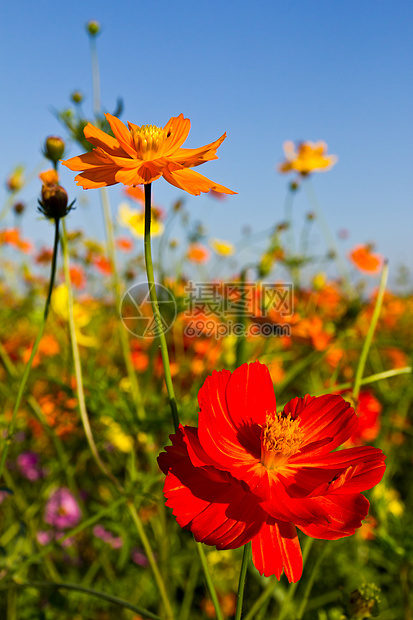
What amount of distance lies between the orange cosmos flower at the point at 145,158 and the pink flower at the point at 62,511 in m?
0.92

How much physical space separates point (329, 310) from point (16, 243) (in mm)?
995

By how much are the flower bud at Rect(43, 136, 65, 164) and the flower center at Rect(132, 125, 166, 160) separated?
0.53 feet

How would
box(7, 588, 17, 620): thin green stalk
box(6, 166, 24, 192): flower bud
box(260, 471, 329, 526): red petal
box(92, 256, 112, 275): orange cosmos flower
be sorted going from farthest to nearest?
box(92, 256, 112, 275): orange cosmos flower
box(6, 166, 24, 192): flower bud
box(7, 588, 17, 620): thin green stalk
box(260, 471, 329, 526): red petal

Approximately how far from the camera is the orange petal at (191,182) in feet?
0.89

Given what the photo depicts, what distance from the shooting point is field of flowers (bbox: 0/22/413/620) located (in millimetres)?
244

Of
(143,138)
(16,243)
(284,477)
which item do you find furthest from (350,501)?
(16,243)

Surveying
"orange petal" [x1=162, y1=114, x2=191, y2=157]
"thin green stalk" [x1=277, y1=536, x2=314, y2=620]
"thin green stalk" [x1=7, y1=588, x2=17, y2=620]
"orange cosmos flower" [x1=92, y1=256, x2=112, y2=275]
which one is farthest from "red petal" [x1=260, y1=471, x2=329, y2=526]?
"orange cosmos flower" [x1=92, y1=256, x2=112, y2=275]

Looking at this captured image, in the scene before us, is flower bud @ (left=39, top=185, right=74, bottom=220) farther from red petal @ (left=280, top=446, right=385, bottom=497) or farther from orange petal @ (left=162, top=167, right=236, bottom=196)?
red petal @ (left=280, top=446, right=385, bottom=497)

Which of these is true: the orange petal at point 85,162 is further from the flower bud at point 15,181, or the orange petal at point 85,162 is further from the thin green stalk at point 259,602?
the flower bud at point 15,181

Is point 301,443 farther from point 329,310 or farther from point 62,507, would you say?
point 329,310

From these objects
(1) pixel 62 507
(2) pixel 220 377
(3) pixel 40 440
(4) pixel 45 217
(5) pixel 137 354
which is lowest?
(1) pixel 62 507

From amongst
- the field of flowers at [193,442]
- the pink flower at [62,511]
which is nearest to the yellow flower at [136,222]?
the field of flowers at [193,442]

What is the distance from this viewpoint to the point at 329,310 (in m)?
1.50

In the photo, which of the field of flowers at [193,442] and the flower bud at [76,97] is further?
the flower bud at [76,97]
